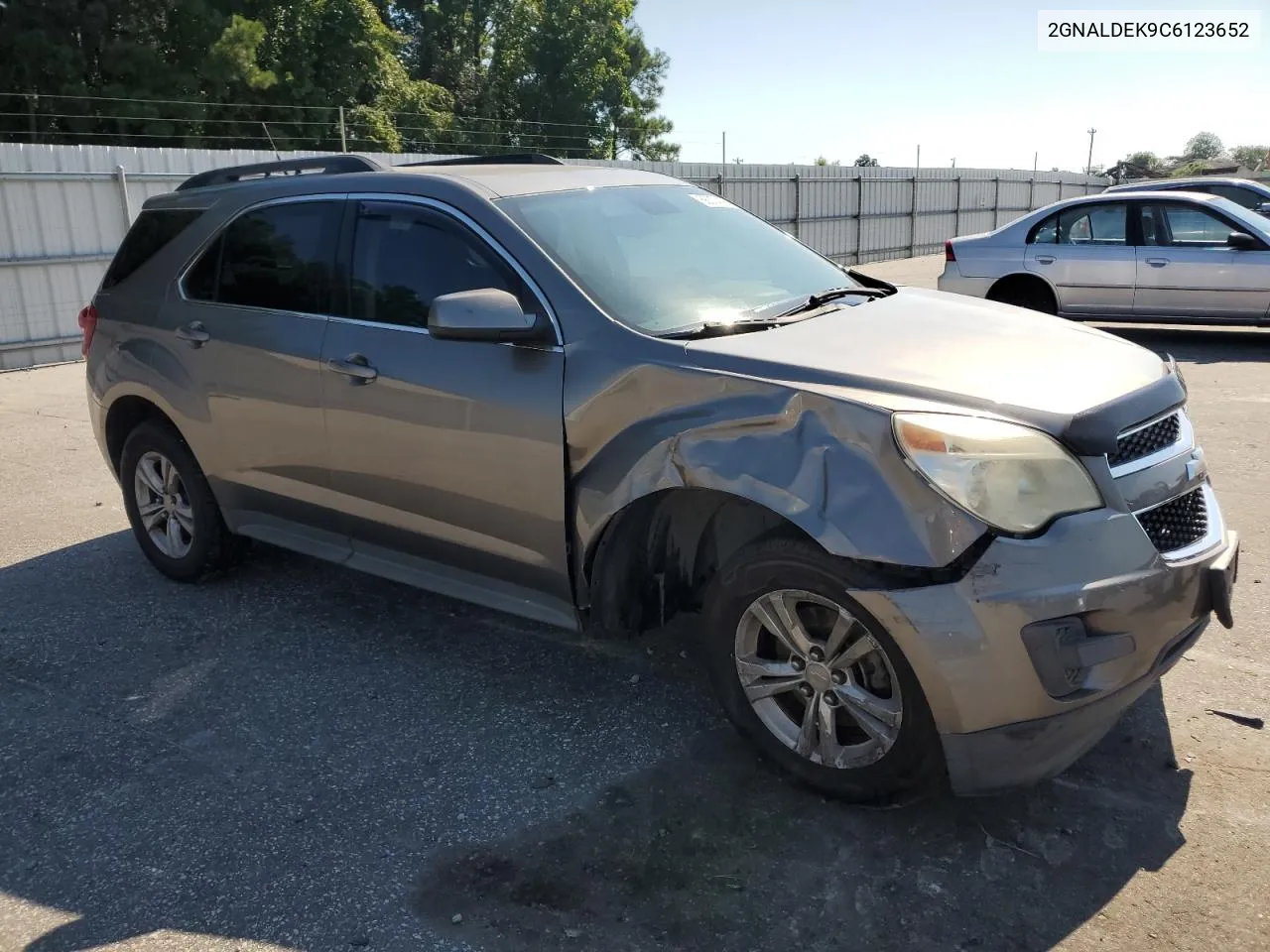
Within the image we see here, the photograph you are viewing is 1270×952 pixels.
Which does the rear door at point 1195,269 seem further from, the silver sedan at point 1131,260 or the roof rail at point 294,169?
the roof rail at point 294,169

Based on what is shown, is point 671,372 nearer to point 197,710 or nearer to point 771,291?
point 771,291

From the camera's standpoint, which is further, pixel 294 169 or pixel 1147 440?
pixel 294 169

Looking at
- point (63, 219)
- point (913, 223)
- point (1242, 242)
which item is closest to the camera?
point (1242, 242)

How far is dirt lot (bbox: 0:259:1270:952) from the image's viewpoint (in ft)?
8.65

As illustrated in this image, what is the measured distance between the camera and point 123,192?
13094 millimetres

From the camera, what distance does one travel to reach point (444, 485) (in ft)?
12.3

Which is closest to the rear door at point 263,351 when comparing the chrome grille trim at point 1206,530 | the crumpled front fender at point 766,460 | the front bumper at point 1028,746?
the crumpled front fender at point 766,460

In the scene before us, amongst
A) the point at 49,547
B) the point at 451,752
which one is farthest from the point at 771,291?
the point at 49,547

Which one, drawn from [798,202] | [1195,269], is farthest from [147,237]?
[798,202]

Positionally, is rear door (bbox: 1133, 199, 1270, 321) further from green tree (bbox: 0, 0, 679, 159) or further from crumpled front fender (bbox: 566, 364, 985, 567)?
green tree (bbox: 0, 0, 679, 159)

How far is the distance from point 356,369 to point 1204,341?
419 inches

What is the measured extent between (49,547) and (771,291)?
13.8 ft

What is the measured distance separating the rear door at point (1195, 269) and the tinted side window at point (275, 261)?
9.08 metres

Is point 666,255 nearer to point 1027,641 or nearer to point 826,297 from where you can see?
point 826,297
